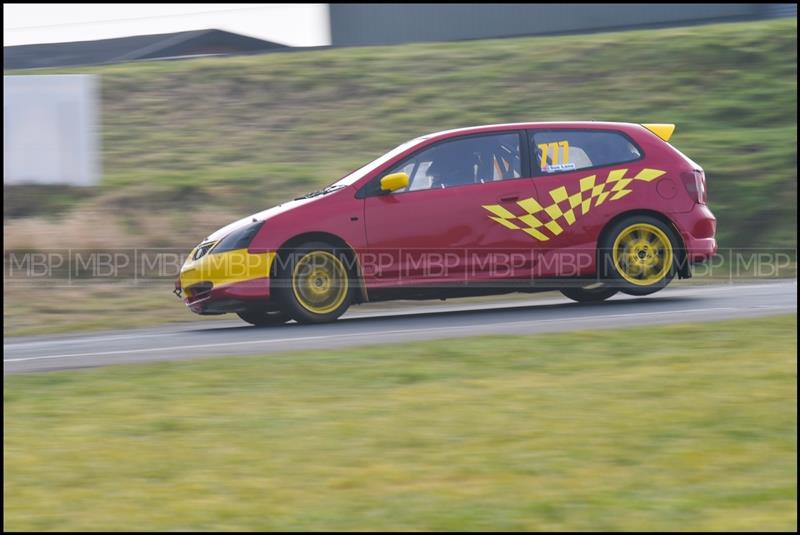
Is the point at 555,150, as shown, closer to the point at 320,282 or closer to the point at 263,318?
the point at 320,282

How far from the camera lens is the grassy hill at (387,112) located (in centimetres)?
1714

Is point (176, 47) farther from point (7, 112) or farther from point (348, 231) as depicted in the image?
point (348, 231)

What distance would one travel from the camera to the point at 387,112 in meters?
22.5

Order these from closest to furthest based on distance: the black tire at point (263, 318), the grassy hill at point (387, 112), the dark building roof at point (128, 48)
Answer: the black tire at point (263, 318) < the grassy hill at point (387, 112) < the dark building roof at point (128, 48)

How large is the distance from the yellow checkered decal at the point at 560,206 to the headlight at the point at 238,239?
6.57ft

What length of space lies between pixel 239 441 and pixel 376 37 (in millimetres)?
31478

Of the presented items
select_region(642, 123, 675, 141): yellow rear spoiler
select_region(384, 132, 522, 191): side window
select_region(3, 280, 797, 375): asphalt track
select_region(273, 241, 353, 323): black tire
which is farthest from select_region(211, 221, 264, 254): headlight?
select_region(642, 123, 675, 141): yellow rear spoiler

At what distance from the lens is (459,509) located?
5027 millimetres

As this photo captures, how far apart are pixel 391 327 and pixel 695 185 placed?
10.1ft

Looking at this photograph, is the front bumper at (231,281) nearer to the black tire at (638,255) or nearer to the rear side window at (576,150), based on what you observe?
the rear side window at (576,150)

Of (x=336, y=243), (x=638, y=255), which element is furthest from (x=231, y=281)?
Result: (x=638, y=255)

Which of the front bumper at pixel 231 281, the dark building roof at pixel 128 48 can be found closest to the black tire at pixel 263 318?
the front bumper at pixel 231 281

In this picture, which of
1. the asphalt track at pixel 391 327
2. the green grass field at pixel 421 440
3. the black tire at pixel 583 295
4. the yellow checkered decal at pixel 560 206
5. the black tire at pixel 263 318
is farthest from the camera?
the black tire at pixel 583 295

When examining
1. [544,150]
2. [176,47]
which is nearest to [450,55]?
[176,47]
